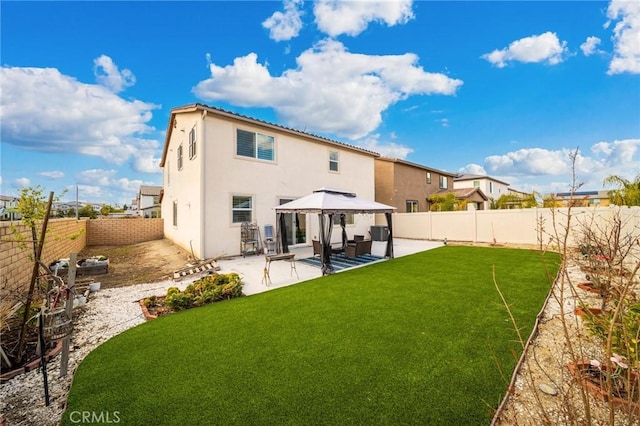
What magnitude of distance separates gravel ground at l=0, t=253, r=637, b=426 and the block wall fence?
114 centimetres

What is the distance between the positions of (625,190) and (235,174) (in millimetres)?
16114

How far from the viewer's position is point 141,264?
10.3 meters

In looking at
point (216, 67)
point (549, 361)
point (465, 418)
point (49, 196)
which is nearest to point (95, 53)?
point (216, 67)

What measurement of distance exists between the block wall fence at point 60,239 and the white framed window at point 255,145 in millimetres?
6228

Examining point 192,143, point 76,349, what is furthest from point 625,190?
point 192,143

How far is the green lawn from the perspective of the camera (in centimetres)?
268

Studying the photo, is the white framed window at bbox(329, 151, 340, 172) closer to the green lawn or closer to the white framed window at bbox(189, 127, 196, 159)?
the white framed window at bbox(189, 127, 196, 159)

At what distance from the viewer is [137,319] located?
5203 millimetres

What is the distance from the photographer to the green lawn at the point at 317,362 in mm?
2684

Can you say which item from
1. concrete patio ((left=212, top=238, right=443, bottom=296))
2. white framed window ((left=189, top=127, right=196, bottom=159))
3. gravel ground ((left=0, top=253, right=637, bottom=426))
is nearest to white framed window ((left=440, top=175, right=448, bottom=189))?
concrete patio ((left=212, top=238, right=443, bottom=296))

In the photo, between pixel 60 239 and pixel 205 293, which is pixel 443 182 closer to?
pixel 205 293

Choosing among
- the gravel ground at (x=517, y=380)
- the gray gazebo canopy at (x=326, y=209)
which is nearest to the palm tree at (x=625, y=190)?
the gravel ground at (x=517, y=380)

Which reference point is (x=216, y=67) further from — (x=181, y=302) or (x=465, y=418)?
(x=465, y=418)

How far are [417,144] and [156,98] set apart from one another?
19.1m
